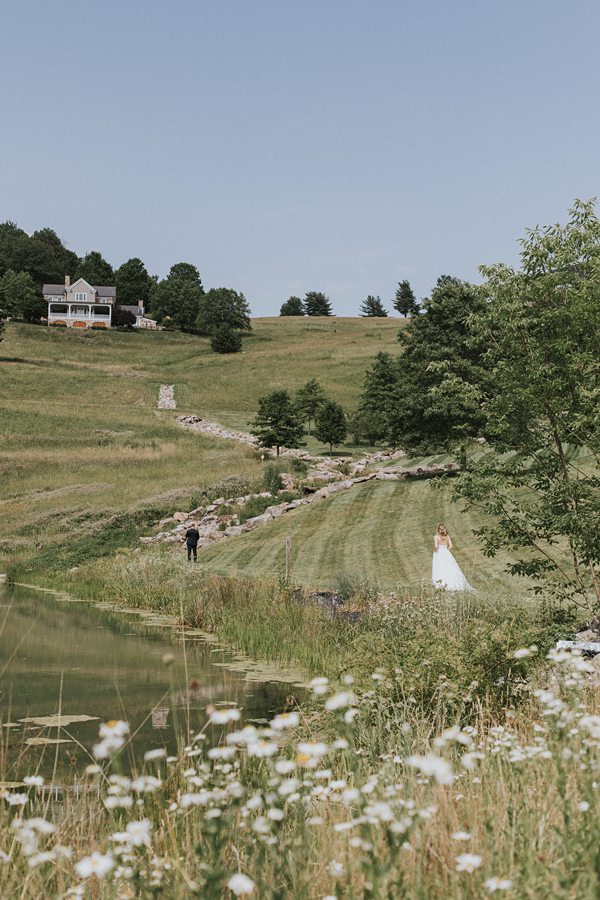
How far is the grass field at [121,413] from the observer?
38875 millimetres

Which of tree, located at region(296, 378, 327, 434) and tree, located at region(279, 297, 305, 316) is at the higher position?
tree, located at region(279, 297, 305, 316)

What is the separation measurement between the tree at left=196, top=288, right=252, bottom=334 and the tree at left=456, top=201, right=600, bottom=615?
363 feet

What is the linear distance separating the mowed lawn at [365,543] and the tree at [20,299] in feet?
259

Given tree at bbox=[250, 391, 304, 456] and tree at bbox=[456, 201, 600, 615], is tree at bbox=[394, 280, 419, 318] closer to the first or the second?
tree at bbox=[250, 391, 304, 456]

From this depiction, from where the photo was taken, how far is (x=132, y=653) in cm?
1716

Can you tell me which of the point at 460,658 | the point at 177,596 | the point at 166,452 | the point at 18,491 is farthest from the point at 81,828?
the point at 166,452

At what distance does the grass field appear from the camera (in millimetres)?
38875

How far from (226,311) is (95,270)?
164ft

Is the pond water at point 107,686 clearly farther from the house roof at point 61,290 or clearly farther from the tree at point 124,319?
the house roof at point 61,290

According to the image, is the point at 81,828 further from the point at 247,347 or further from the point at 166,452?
the point at 247,347

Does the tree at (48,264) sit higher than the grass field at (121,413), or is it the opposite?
the tree at (48,264)

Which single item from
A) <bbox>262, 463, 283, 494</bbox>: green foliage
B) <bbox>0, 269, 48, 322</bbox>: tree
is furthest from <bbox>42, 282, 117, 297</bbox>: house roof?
<bbox>262, 463, 283, 494</bbox>: green foliage

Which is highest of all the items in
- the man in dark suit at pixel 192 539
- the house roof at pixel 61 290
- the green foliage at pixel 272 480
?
the house roof at pixel 61 290

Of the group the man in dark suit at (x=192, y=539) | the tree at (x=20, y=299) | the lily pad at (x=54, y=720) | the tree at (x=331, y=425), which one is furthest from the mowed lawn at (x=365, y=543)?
the tree at (x=20, y=299)
